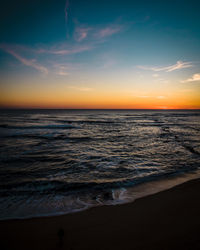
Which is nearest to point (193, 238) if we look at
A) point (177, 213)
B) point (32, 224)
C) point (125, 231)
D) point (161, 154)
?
point (177, 213)

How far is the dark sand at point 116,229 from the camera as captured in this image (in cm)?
235

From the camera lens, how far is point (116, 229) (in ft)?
8.81

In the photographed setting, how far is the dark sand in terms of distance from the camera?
7.72ft

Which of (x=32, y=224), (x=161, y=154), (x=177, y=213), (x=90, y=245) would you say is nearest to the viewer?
(x=90, y=245)

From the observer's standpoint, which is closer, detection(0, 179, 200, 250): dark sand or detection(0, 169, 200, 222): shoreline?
detection(0, 179, 200, 250): dark sand

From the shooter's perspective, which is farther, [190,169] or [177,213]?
[190,169]

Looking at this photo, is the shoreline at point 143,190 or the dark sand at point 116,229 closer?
the dark sand at point 116,229

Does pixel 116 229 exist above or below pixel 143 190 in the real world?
above

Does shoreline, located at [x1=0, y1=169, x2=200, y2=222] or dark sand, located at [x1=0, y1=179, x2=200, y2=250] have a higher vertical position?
dark sand, located at [x1=0, y1=179, x2=200, y2=250]

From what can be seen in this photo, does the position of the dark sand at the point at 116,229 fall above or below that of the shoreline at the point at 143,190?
above

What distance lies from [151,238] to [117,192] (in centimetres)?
183

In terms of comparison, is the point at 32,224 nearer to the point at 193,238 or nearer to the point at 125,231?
the point at 125,231

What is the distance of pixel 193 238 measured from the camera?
2410mm

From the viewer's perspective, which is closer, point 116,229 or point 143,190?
point 116,229
